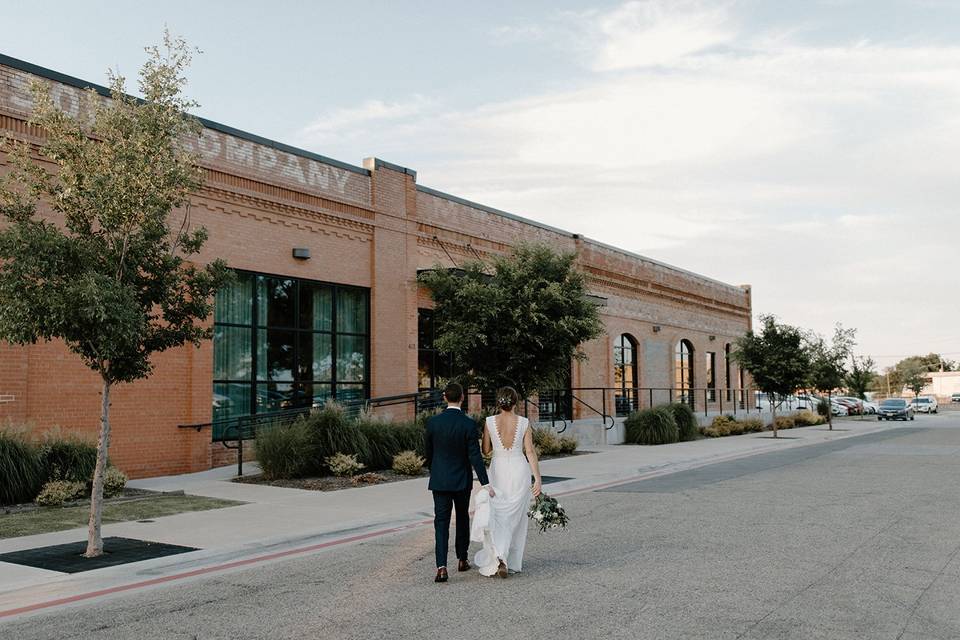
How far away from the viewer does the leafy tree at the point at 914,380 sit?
345ft

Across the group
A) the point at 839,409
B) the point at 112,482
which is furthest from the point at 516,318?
the point at 839,409

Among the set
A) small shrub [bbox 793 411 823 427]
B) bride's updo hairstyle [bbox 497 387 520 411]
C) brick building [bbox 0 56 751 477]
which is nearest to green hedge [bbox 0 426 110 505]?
brick building [bbox 0 56 751 477]

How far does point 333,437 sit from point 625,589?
32.0ft

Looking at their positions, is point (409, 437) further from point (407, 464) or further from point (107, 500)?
point (107, 500)

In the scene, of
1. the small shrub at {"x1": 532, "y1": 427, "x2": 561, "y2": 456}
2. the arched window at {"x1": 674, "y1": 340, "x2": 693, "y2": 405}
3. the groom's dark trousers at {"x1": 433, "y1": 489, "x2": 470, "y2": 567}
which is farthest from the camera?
the arched window at {"x1": 674, "y1": 340, "x2": 693, "y2": 405}

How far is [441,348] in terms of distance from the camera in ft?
63.4

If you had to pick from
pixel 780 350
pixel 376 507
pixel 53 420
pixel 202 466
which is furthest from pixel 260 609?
pixel 780 350

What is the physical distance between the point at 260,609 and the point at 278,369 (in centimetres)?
1287

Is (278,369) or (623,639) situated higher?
(278,369)

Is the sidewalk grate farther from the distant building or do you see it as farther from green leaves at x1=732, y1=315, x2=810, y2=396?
the distant building

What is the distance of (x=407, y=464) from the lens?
1596cm

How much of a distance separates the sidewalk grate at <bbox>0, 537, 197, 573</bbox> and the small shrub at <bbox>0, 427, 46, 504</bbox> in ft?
11.2

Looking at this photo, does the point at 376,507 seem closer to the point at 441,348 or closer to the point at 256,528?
the point at 256,528

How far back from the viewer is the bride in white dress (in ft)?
24.8
